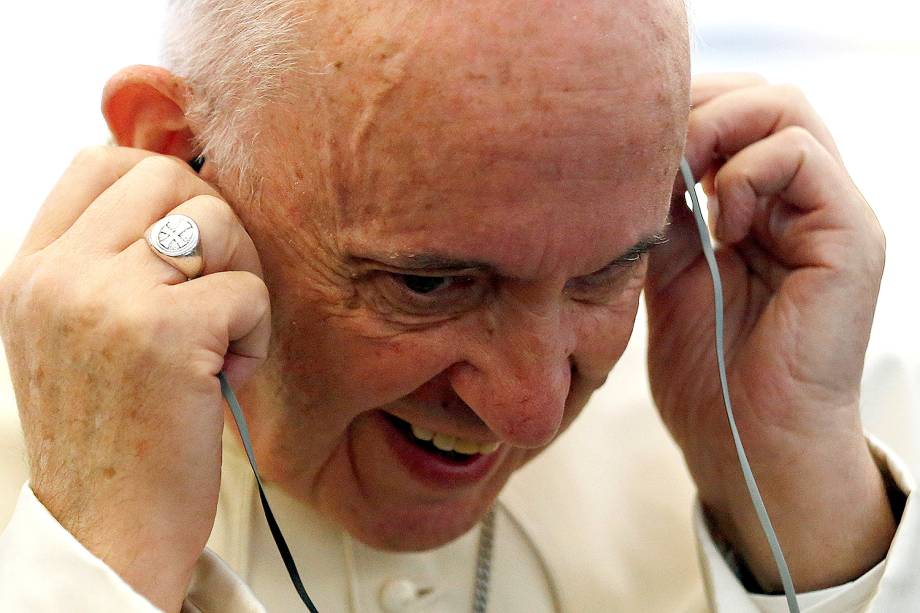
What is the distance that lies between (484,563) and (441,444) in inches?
15.3

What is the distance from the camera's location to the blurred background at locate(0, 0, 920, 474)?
2379mm

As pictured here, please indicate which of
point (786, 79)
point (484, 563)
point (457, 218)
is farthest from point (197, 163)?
point (786, 79)

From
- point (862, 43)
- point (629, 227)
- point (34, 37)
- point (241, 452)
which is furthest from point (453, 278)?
point (862, 43)

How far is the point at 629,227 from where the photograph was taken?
5.17ft

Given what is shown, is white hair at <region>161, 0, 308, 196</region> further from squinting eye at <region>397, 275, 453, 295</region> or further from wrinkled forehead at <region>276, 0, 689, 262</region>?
squinting eye at <region>397, 275, 453, 295</region>

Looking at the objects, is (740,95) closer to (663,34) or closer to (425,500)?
(663,34)

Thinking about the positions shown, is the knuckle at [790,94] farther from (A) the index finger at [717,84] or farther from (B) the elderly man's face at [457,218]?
(B) the elderly man's face at [457,218]

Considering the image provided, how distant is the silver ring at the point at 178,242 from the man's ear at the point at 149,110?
0.19m

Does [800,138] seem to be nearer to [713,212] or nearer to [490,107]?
[713,212]

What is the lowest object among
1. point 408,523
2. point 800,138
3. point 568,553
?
point 568,553

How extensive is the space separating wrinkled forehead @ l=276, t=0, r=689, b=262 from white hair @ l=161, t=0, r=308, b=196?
3.0 inches

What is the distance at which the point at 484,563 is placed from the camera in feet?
6.95

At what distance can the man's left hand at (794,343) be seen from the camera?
6.51 feet

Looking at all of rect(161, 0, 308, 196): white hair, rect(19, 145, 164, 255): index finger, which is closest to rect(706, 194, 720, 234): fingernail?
rect(161, 0, 308, 196): white hair
